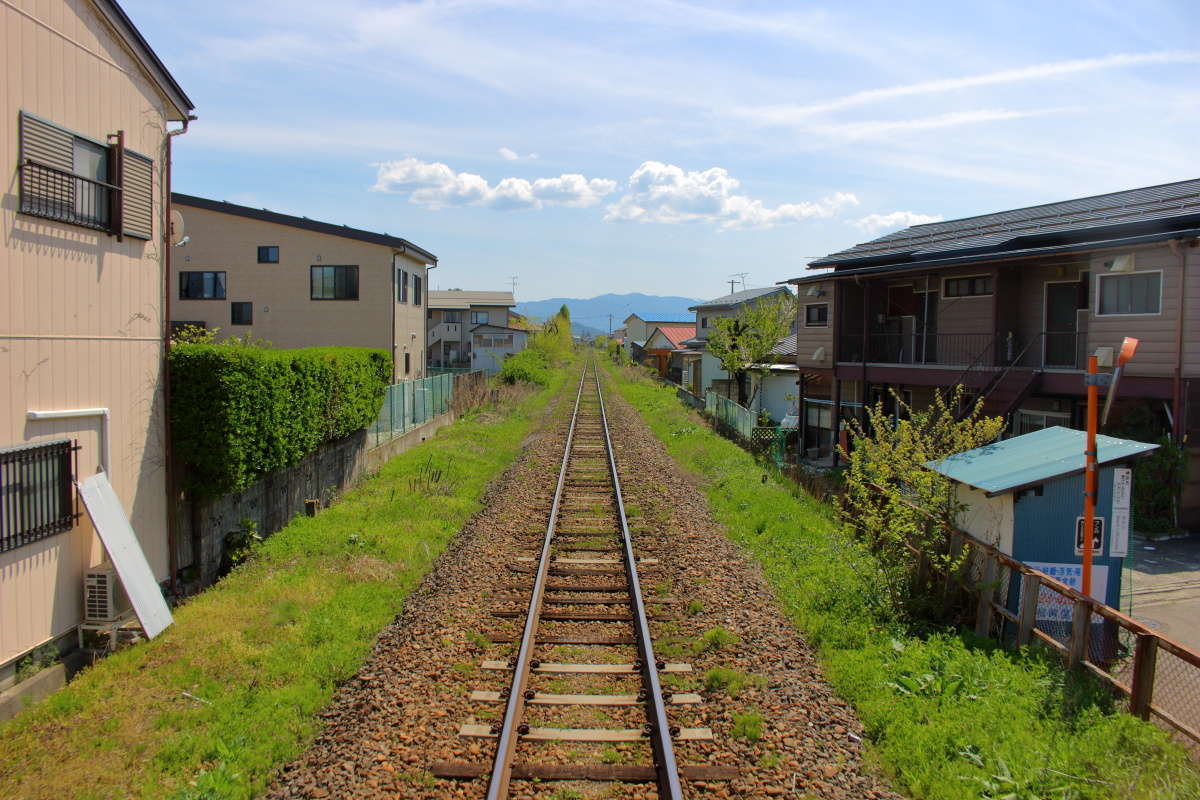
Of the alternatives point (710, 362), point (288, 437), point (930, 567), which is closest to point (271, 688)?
point (288, 437)

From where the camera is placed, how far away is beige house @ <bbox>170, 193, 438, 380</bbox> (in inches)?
964

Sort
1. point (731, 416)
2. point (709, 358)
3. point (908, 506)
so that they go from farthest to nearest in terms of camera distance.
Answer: point (709, 358), point (731, 416), point (908, 506)

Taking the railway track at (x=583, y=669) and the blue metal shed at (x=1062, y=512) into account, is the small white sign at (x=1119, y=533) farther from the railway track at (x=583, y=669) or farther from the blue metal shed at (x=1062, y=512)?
the railway track at (x=583, y=669)

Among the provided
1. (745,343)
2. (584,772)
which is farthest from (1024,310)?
(584,772)

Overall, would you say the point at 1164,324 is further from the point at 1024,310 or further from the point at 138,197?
the point at 138,197

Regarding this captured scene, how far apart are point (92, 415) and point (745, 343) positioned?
80.9 ft

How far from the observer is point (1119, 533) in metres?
8.09

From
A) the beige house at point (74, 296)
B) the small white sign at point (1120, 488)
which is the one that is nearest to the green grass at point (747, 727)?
the small white sign at point (1120, 488)

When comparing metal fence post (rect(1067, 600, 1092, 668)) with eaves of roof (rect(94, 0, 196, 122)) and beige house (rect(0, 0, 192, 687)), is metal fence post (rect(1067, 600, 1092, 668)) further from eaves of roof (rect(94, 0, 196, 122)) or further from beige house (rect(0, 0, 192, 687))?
eaves of roof (rect(94, 0, 196, 122))

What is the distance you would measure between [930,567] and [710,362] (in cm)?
2938

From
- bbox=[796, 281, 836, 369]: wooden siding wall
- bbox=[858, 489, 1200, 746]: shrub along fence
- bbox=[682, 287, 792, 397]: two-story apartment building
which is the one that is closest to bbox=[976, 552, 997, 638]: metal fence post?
bbox=[858, 489, 1200, 746]: shrub along fence

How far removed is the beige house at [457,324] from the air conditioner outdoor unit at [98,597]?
50896 millimetres

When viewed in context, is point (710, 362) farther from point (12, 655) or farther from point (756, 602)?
point (12, 655)

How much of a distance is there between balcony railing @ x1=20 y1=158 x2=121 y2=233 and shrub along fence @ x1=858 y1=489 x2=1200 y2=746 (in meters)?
9.40
